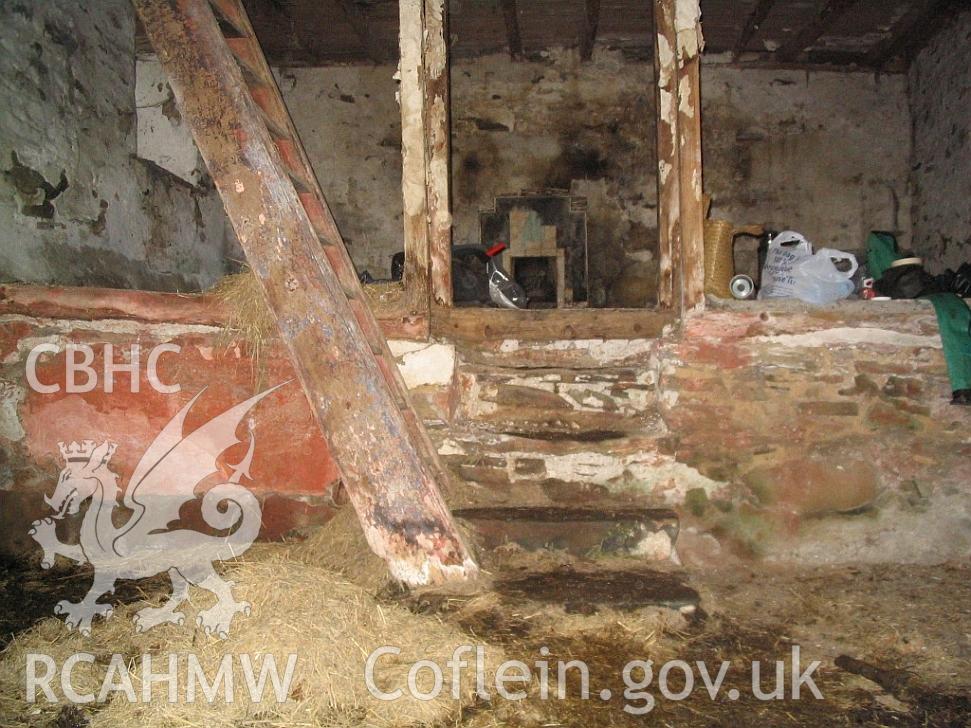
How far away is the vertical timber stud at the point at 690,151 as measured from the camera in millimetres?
2789

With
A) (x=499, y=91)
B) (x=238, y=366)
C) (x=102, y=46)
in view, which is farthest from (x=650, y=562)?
(x=499, y=91)

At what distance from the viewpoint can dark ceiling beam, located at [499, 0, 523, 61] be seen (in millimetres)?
5427

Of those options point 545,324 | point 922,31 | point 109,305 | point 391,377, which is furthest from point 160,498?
point 922,31

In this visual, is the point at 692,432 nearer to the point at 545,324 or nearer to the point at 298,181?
the point at 545,324

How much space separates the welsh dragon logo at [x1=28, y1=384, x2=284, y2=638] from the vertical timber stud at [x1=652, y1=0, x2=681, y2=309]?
200 centimetres

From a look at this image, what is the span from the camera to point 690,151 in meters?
2.81

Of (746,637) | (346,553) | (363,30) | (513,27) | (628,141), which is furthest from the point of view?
(628,141)

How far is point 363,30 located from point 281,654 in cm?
569

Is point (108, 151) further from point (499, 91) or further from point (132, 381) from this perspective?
point (499, 91)

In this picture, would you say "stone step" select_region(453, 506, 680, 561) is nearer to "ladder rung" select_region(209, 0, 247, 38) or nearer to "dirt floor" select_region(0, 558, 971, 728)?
"dirt floor" select_region(0, 558, 971, 728)

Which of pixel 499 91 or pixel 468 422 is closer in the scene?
pixel 468 422

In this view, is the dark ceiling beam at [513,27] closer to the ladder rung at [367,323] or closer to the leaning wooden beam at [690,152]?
the leaning wooden beam at [690,152]

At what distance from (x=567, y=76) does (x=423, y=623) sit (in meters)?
6.13

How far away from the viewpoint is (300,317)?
2.37 metres
